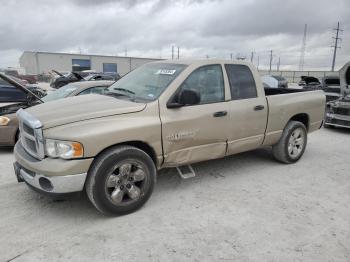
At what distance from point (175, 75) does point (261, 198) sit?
198 centimetres

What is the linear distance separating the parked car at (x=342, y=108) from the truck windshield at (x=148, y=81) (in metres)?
5.93

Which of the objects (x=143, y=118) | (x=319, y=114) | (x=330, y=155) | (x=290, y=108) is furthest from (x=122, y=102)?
(x=330, y=155)

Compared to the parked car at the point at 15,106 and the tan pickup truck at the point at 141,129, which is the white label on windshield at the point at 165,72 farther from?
the parked car at the point at 15,106

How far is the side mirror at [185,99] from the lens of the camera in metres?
3.82

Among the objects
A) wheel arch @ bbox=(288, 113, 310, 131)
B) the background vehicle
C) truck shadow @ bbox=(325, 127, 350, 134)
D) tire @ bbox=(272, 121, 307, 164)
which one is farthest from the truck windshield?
truck shadow @ bbox=(325, 127, 350, 134)

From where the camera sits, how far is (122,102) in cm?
388

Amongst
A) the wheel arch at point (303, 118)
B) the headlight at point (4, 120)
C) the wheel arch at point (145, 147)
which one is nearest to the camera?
the wheel arch at point (145, 147)

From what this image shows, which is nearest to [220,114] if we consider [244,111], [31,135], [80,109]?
[244,111]

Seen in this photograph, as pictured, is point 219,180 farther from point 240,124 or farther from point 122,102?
point 122,102

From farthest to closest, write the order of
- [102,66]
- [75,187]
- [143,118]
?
[102,66] → [143,118] → [75,187]

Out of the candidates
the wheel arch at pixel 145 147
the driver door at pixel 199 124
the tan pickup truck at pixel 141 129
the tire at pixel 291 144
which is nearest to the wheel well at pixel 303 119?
the tire at pixel 291 144

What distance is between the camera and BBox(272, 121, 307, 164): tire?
217 inches

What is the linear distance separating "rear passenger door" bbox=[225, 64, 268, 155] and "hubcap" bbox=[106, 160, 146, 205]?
5.10 ft

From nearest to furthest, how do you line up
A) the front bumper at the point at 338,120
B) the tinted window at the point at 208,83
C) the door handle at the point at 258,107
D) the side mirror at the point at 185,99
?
the side mirror at the point at 185,99, the tinted window at the point at 208,83, the door handle at the point at 258,107, the front bumper at the point at 338,120
